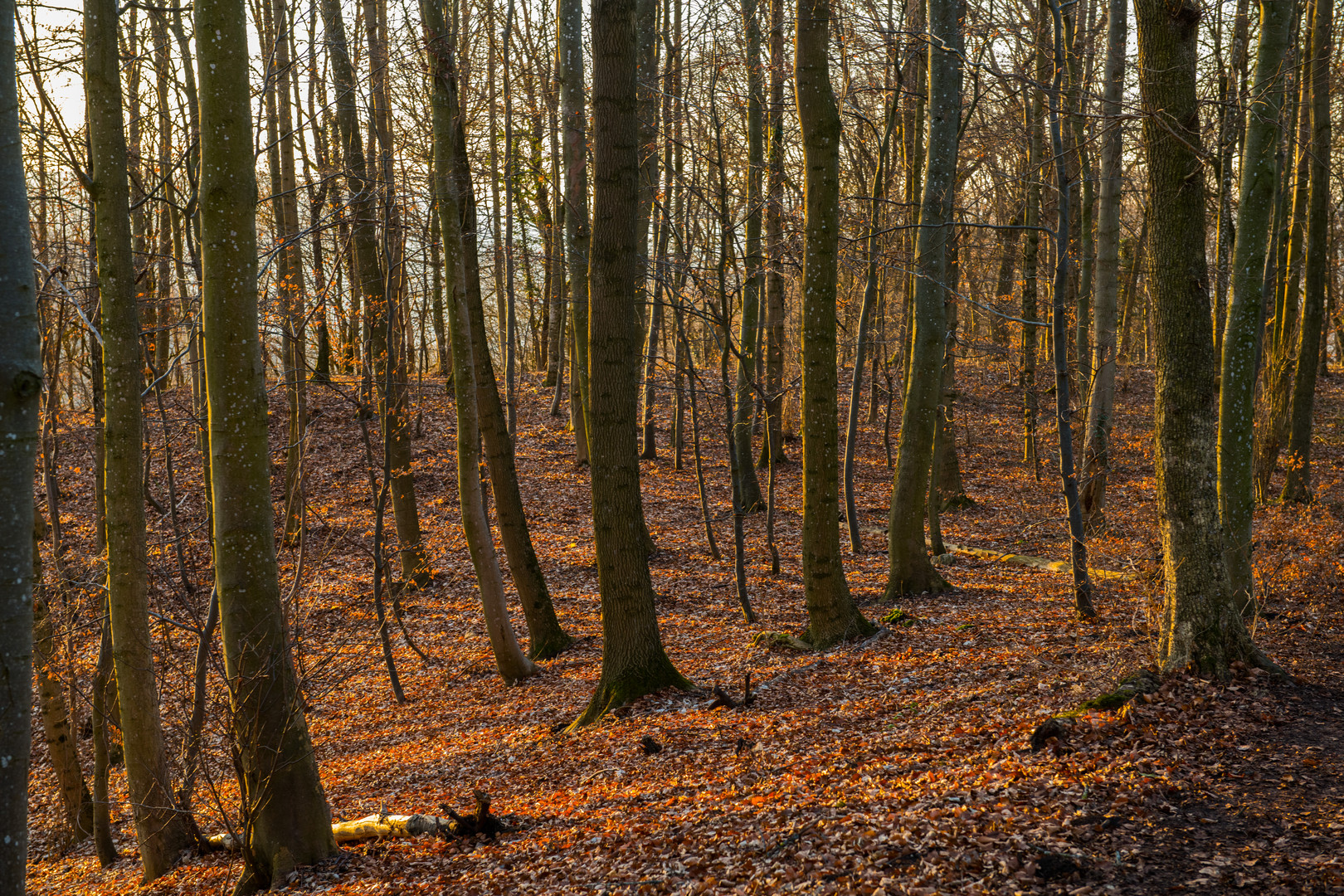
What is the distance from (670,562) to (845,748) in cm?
793

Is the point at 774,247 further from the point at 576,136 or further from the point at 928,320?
the point at 576,136

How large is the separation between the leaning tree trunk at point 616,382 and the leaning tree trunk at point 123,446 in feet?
11.2

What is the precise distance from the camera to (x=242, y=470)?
16.0 ft

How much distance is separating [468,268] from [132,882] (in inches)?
271

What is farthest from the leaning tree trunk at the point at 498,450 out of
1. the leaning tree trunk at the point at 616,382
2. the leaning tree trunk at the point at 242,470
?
the leaning tree trunk at the point at 242,470

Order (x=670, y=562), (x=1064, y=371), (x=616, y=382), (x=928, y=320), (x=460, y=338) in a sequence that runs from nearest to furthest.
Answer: (x=616, y=382), (x=1064, y=371), (x=460, y=338), (x=928, y=320), (x=670, y=562)

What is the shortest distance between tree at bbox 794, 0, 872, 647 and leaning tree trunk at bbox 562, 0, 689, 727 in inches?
69.7

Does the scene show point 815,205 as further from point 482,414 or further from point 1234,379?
point 482,414

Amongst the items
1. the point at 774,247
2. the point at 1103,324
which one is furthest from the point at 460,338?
the point at 1103,324

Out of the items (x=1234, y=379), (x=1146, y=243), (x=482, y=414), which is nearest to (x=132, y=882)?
(x=482, y=414)

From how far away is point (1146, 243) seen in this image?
211 inches

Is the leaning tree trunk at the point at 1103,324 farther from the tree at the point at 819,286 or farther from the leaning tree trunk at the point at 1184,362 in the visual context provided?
the leaning tree trunk at the point at 1184,362

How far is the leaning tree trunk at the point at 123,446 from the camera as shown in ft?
19.0

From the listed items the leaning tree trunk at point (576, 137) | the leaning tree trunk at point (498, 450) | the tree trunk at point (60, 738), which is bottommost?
the tree trunk at point (60, 738)
